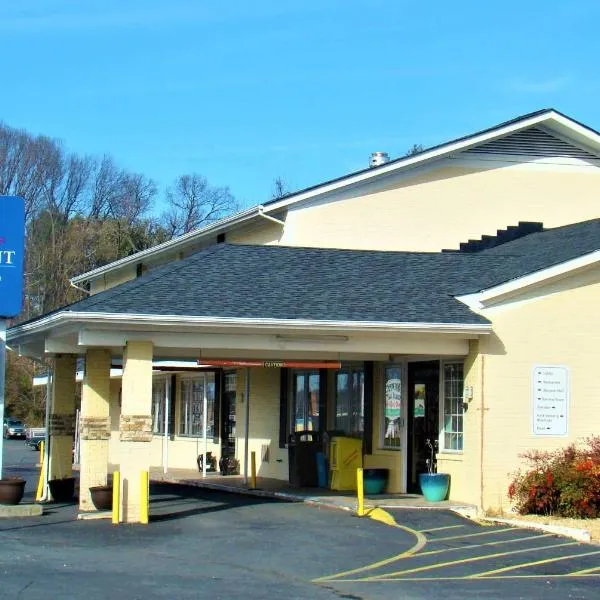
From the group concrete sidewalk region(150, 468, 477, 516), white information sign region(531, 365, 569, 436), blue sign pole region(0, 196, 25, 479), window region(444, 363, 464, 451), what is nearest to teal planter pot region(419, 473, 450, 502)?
concrete sidewalk region(150, 468, 477, 516)

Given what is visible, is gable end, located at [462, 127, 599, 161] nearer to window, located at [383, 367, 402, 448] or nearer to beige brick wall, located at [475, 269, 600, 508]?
window, located at [383, 367, 402, 448]

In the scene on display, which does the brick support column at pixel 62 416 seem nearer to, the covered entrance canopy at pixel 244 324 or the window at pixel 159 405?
the covered entrance canopy at pixel 244 324

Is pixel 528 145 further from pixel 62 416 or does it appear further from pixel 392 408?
pixel 62 416

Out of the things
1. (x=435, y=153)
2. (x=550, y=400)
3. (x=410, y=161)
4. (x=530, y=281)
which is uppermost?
(x=435, y=153)

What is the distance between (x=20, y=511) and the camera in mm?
19047

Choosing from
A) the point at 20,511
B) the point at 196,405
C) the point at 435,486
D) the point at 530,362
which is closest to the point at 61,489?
the point at 20,511

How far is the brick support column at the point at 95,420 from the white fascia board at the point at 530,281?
6.53 meters

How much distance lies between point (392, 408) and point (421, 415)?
79 centimetres

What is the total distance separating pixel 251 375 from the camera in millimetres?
28375

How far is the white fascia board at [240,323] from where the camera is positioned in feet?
57.6

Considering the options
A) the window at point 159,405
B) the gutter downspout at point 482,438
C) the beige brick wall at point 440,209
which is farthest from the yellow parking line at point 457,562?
the window at point 159,405

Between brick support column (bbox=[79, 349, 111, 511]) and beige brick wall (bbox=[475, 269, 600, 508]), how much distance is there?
654 centimetres

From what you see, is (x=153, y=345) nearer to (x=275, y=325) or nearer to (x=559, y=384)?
(x=275, y=325)

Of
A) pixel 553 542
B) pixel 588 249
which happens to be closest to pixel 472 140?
pixel 588 249
